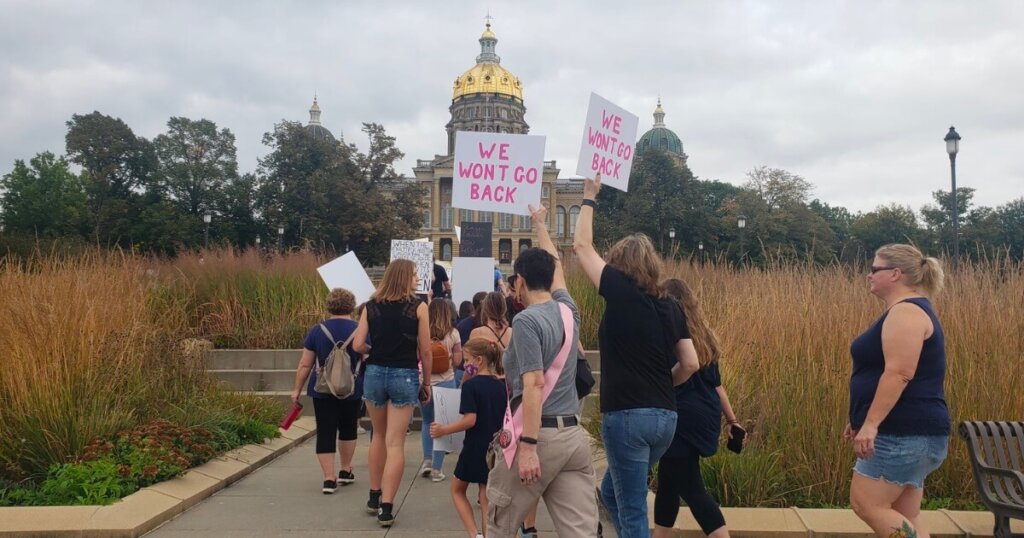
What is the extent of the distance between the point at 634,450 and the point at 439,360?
3268 mm

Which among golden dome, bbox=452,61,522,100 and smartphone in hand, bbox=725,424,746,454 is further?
golden dome, bbox=452,61,522,100

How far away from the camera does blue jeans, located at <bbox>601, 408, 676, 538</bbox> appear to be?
131 inches

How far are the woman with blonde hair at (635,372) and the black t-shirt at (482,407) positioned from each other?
4.05 feet

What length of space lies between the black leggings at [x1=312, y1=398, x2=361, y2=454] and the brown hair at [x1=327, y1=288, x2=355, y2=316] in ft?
2.38

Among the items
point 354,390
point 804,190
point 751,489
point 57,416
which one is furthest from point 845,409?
point 804,190

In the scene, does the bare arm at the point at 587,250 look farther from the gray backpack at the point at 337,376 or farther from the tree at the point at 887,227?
the tree at the point at 887,227

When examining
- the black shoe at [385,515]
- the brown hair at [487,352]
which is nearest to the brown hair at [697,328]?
the brown hair at [487,352]

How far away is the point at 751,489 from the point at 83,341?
5300 millimetres

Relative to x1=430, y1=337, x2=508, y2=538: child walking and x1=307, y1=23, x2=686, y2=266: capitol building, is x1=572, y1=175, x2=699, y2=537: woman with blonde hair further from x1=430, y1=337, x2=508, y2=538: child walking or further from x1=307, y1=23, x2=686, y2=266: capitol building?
x1=307, y1=23, x2=686, y2=266: capitol building

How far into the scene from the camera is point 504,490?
3.39m

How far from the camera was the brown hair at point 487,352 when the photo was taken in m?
4.58

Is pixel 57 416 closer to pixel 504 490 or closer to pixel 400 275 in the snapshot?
→ pixel 400 275

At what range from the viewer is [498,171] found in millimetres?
7273

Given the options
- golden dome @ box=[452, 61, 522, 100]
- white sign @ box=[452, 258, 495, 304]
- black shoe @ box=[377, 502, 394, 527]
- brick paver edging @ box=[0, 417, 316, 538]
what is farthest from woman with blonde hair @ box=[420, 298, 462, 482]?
golden dome @ box=[452, 61, 522, 100]
